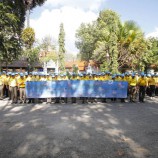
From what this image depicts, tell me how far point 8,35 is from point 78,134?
2164cm

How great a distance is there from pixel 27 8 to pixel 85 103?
21740 mm

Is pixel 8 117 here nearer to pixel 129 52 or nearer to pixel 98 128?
pixel 98 128

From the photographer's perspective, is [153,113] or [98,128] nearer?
[98,128]

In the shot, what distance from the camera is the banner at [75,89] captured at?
17.3m

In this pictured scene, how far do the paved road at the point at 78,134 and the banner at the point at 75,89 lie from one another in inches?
140

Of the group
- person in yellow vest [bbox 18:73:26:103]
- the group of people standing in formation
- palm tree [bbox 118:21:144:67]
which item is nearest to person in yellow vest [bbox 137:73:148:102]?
the group of people standing in formation

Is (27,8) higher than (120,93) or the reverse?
higher

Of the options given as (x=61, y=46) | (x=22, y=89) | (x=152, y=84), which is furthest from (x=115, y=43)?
(x=61, y=46)

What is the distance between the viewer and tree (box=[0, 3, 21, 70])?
1061 inches

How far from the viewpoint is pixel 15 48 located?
96.0 feet

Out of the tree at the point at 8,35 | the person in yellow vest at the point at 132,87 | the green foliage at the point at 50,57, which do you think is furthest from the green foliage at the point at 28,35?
the green foliage at the point at 50,57

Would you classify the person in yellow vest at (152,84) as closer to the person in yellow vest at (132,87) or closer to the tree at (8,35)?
the person in yellow vest at (132,87)

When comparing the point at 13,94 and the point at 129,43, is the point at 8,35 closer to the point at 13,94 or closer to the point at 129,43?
the point at 13,94

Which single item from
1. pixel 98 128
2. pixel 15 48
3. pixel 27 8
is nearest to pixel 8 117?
pixel 98 128
